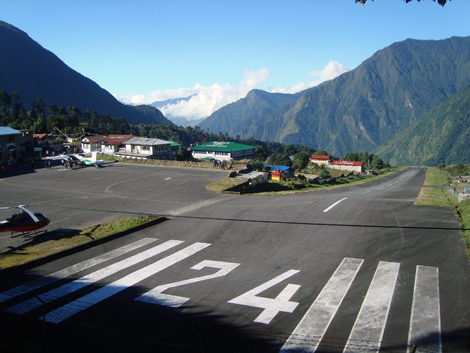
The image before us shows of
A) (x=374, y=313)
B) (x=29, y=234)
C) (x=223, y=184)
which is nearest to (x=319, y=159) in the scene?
(x=223, y=184)

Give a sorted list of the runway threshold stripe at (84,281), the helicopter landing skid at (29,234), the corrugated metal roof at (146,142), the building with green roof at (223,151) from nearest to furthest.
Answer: the runway threshold stripe at (84,281) → the helicopter landing skid at (29,234) → the corrugated metal roof at (146,142) → the building with green roof at (223,151)

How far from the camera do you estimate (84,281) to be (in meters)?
12.0

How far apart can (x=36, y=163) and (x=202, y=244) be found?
52534 millimetres

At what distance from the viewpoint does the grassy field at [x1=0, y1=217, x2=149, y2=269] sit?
14218 millimetres

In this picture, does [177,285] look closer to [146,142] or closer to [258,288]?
[258,288]

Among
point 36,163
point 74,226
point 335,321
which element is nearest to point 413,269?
point 335,321

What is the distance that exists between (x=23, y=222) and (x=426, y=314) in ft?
65.5

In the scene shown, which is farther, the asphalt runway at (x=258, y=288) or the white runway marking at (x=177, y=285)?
the white runway marking at (x=177, y=285)

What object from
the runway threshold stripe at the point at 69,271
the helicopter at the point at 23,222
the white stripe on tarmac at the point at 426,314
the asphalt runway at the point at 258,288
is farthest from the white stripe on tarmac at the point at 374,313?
the helicopter at the point at 23,222

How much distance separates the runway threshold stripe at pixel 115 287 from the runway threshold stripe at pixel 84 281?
0.78 m

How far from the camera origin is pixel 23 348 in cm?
776

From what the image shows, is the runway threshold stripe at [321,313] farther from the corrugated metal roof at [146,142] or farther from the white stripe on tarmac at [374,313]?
the corrugated metal roof at [146,142]

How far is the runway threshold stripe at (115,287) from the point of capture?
9762 millimetres

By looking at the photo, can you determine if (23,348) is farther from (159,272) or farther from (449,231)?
(449,231)
